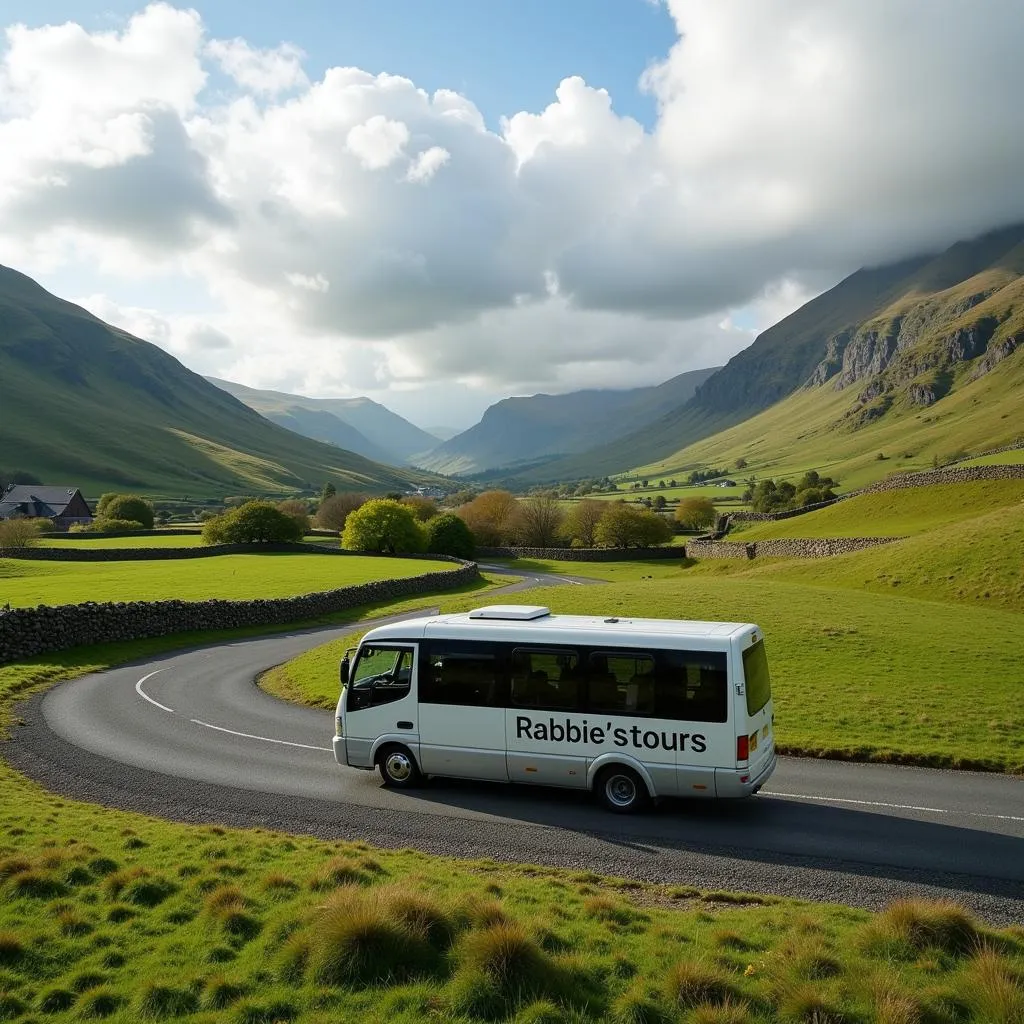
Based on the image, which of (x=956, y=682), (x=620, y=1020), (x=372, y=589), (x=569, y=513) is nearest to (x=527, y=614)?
(x=620, y=1020)

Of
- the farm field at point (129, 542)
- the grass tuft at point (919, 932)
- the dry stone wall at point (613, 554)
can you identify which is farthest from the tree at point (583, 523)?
the grass tuft at point (919, 932)

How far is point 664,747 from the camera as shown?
49.7 feet

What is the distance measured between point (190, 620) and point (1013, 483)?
233ft

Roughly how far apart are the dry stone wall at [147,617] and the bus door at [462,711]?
23100mm

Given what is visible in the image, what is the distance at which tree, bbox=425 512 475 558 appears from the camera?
102062 millimetres

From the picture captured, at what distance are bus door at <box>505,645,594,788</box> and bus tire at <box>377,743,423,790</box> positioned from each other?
2.36 metres

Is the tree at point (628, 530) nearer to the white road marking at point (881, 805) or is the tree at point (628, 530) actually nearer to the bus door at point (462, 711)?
the white road marking at point (881, 805)

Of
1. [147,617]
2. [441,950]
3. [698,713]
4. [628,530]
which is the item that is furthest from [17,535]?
[441,950]

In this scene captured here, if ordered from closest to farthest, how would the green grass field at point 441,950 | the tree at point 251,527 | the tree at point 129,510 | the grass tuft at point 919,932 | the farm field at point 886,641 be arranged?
the green grass field at point 441,950 < the grass tuft at point 919,932 < the farm field at point 886,641 < the tree at point 251,527 < the tree at point 129,510

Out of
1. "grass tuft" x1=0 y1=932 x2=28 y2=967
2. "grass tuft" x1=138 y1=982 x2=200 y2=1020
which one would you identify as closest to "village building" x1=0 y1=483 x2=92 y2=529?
"grass tuft" x1=0 y1=932 x2=28 y2=967

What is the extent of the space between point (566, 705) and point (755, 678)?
3783 millimetres

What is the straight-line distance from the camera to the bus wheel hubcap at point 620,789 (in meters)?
15.6

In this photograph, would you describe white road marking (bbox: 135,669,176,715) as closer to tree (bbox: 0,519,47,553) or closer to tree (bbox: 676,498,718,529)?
tree (bbox: 0,519,47,553)

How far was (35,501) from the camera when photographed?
147 meters
